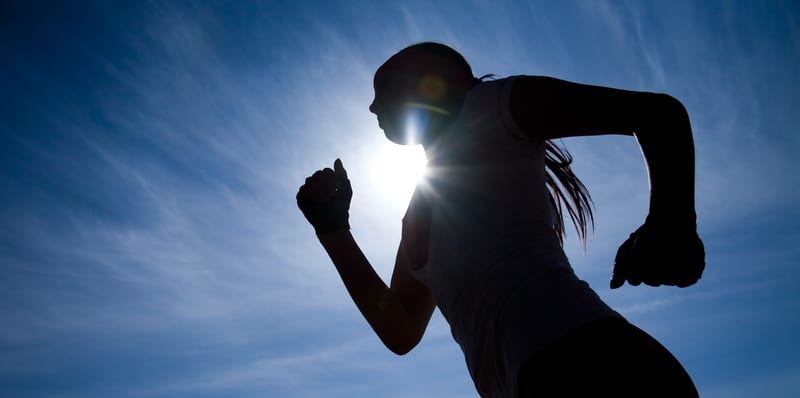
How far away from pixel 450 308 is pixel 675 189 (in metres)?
0.83

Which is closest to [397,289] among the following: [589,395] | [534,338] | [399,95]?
[399,95]

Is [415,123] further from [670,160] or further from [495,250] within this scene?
[670,160]

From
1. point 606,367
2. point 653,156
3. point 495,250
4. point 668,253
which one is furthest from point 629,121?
point 606,367

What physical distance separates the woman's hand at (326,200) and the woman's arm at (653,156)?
4.15 ft

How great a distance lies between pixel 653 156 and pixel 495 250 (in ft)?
1.79

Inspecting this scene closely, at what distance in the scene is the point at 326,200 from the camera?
2.62 m

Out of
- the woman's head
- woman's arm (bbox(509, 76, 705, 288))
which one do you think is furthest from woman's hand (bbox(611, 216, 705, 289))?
the woman's head

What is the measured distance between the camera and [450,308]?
1.83m

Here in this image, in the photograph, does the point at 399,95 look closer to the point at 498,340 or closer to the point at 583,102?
the point at 583,102

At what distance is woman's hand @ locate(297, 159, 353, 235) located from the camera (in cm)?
258

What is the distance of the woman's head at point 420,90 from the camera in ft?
Answer: 7.13

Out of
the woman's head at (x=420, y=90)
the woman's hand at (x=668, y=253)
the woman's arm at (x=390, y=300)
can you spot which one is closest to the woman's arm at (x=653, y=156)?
the woman's hand at (x=668, y=253)

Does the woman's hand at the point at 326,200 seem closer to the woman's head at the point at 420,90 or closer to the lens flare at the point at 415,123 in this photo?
the woman's head at the point at 420,90

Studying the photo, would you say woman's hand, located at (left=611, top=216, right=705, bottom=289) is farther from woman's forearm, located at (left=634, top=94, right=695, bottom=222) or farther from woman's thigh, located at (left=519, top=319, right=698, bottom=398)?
woman's thigh, located at (left=519, top=319, right=698, bottom=398)
